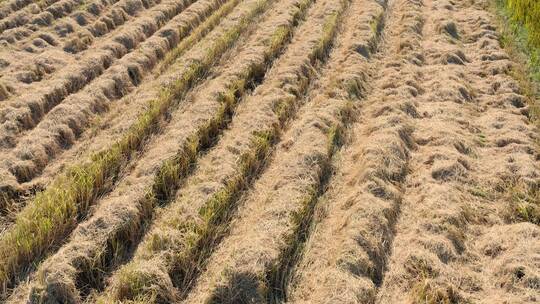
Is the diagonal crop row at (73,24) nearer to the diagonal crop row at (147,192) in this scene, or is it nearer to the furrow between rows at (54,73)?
the furrow between rows at (54,73)

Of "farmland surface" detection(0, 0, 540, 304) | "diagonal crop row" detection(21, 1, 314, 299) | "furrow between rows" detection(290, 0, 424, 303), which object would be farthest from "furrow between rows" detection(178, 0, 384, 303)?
"diagonal crop row" detection(21, 1, 314, 299)

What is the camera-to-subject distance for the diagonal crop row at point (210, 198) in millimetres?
3920

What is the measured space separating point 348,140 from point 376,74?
2114 mm

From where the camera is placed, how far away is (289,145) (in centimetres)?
582

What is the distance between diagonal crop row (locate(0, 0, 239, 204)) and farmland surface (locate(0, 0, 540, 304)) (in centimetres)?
3

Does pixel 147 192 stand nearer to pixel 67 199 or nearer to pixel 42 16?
pixel 67 199

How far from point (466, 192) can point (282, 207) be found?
2.03m

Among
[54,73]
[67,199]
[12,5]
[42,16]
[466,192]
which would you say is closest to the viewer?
[67,199]

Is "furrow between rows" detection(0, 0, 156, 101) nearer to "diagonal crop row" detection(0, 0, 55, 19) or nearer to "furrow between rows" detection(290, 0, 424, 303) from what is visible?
"diagonal crop row" detection(0, 0, 55, 19)

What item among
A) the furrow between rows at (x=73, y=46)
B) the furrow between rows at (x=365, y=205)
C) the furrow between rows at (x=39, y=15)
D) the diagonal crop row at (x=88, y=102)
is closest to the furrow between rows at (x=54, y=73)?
the furrow between rows at (x=73, y=46)

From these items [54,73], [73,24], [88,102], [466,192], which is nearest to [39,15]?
[73,24]

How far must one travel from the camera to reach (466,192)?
4.95 m

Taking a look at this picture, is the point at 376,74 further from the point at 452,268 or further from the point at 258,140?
the point at 452,268

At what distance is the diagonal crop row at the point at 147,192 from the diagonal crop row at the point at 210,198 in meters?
0.18
